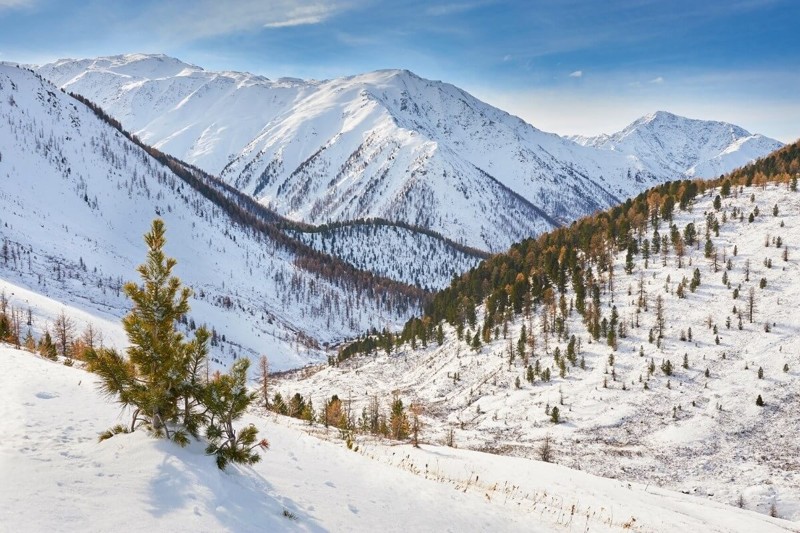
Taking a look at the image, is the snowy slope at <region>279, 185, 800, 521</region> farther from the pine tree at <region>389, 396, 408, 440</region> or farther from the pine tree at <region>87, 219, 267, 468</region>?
the pine tree at <region>87, 219, 267, 468</region>

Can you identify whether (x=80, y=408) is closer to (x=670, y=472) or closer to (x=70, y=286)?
(x=670, y=472)

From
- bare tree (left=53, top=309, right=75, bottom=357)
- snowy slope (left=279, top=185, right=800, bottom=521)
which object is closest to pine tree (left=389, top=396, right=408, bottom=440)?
snowy slope (left=279, top=185, right=800, bottom=521)

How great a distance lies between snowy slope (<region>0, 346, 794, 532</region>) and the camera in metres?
9.88

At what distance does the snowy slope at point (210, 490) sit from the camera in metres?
9.88

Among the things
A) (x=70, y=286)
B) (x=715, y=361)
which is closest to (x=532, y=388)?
(x=715, y=361)

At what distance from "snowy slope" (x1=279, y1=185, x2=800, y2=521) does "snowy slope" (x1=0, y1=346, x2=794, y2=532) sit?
93.3 feet

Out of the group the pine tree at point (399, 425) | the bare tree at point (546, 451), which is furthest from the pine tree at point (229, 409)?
the pine tree at point (399, 425)

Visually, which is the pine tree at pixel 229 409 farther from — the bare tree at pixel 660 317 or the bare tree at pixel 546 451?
the bare tree at pixel 660 317

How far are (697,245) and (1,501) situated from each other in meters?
112

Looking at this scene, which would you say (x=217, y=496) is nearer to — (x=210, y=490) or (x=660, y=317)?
(x=210, y=490)

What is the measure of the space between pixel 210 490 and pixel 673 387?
69.4 m

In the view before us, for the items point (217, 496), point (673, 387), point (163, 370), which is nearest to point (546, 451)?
point (673, 387)

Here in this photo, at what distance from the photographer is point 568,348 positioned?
7850 cm

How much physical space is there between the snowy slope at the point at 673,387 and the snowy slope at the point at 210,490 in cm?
2845
